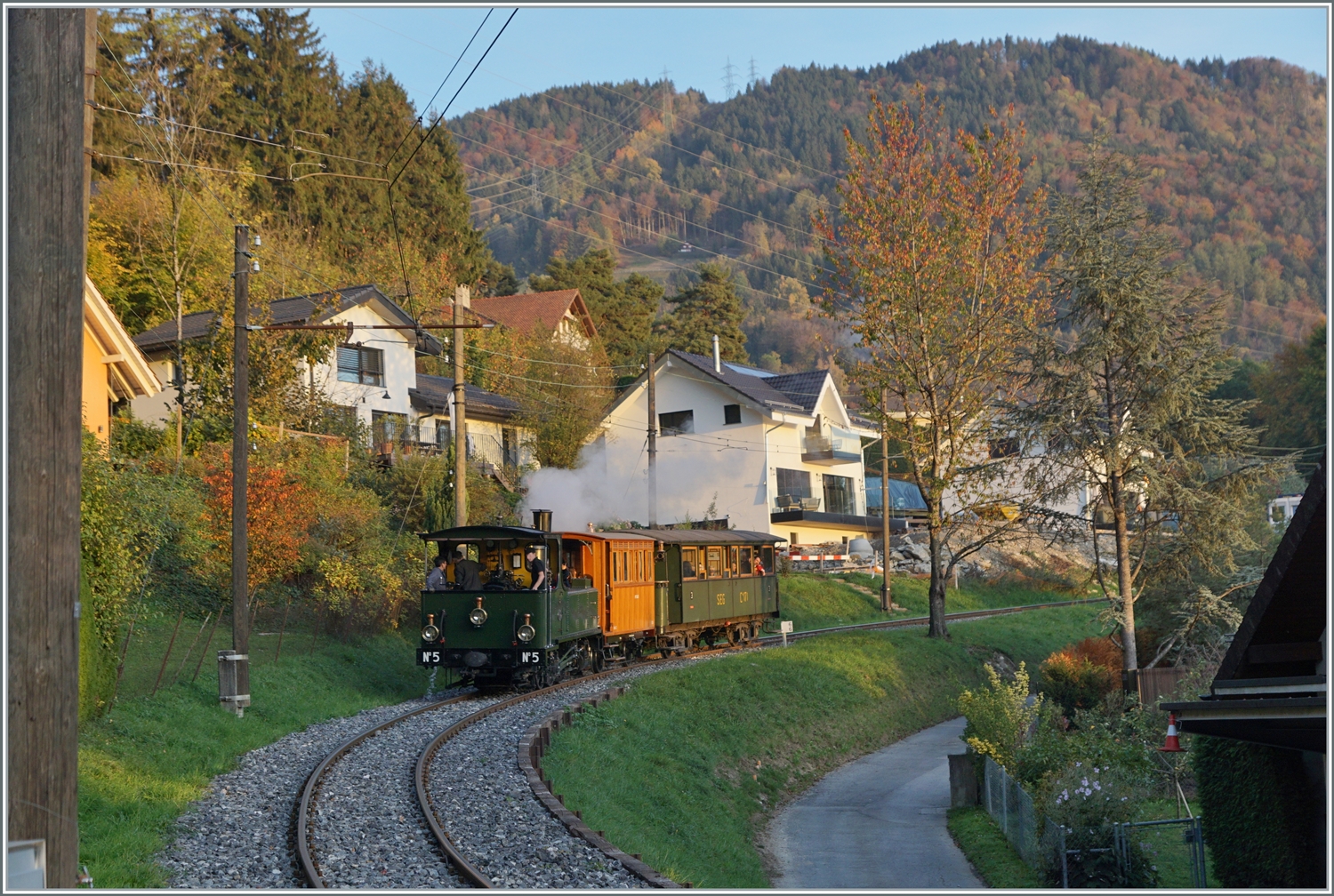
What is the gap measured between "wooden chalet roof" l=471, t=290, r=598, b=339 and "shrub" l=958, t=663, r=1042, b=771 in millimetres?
44563

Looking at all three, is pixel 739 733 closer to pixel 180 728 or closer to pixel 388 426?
pixel 180 728

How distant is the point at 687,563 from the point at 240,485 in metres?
11.8

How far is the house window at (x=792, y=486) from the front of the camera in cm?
4838

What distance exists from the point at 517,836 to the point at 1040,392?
1829 cm

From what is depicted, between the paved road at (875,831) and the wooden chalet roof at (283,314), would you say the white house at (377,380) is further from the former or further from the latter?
the paved road at (875,831)

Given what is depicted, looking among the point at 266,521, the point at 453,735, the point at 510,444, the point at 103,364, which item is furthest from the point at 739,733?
the point at 510,444

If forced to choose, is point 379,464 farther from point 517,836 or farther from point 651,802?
point 517,836

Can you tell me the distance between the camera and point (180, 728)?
1474 centimetres

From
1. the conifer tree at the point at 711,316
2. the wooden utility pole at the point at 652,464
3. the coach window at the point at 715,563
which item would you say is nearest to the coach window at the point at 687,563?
the coach window at the point at 715,563

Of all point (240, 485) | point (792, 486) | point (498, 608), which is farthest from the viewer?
point (792, 486)

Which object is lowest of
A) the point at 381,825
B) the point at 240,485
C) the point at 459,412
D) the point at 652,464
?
the point at 381,825

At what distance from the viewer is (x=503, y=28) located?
1279 cm

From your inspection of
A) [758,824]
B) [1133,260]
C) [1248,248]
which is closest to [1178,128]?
[1248,248]

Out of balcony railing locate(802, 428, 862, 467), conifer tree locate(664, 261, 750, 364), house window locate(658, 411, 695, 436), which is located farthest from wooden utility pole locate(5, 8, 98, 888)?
conifer tree locate(664, 261, 750, 364)
